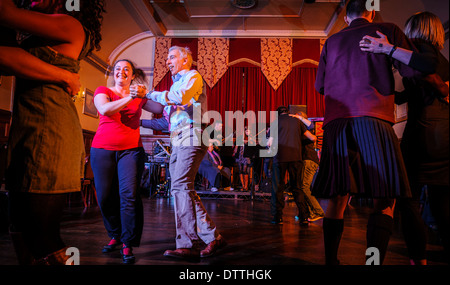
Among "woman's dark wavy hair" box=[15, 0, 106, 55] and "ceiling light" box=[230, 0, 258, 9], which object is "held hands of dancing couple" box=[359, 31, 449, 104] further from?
"ceiling light" box=[230, 0, 258, 9]

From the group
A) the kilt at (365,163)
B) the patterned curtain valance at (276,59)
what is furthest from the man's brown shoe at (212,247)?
the patterned curtain valance at (276,59)

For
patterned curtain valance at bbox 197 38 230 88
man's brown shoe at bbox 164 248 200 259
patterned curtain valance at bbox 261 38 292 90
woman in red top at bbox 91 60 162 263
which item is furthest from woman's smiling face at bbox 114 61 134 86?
patterned curtain valance at bbox 261 38 292 90

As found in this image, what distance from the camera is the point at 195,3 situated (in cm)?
670

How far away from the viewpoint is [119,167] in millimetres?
1885

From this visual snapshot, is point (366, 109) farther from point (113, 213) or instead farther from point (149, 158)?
point (149, 158)

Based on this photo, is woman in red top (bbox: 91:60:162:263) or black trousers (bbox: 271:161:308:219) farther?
black trousers (bbox: 271:161:308:219)

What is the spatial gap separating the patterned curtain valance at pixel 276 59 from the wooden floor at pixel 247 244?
17.7 feet

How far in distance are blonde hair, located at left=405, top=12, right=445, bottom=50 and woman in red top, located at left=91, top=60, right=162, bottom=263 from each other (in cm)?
174

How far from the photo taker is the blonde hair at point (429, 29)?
54.5 inches

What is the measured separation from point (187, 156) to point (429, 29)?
164 cm

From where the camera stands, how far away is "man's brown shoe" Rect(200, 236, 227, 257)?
6.16ft

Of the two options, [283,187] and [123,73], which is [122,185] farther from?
[283,187]

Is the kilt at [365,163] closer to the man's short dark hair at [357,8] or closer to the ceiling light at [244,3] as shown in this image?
the man's short dark hair at [357,8]

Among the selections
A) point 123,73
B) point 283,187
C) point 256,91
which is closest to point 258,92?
point 256,91
